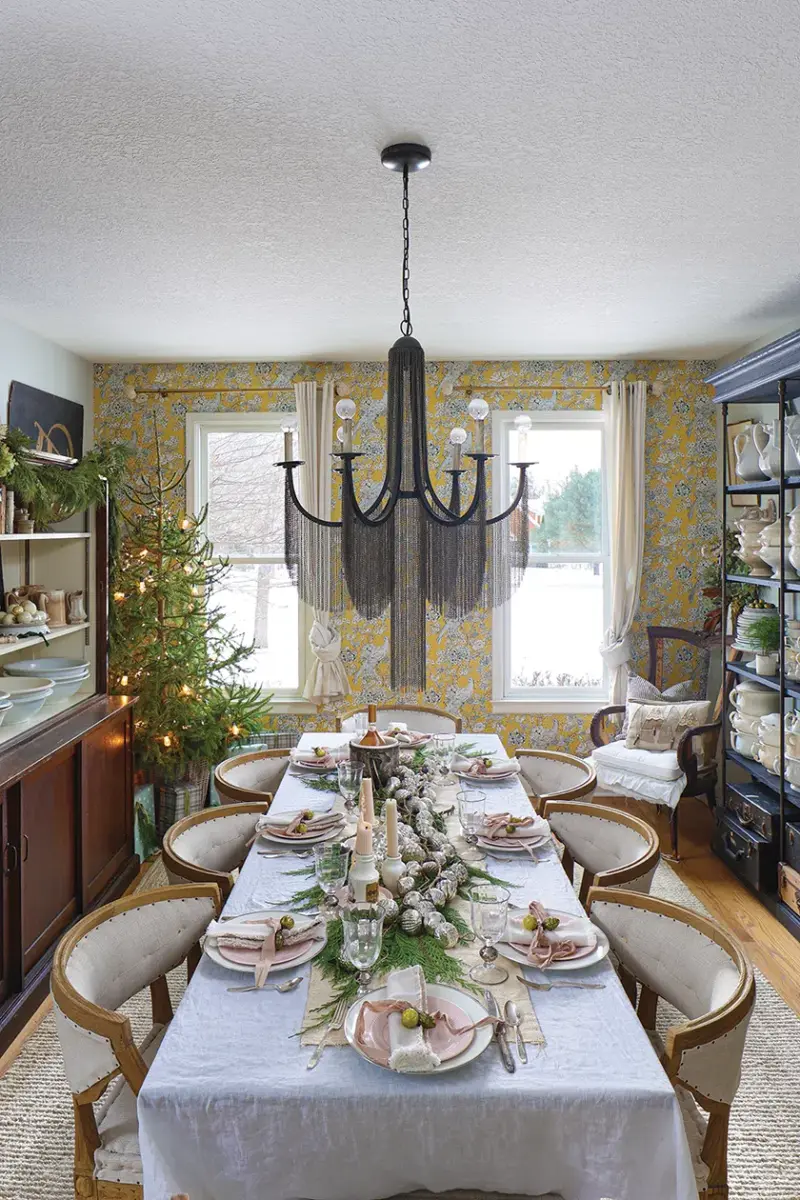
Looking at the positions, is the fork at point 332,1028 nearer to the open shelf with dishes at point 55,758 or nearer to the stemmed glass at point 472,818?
the stemmed glass at point 472,818

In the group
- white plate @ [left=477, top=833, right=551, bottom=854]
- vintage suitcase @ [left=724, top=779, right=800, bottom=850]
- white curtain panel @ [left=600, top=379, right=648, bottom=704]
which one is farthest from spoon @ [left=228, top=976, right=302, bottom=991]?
white curtain panel @ [left=600, top=379, right=648, bottom=704]

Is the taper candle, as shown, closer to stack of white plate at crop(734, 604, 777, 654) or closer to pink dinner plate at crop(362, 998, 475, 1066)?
pink dinner plate at crop(362, 998, 475, 1066)

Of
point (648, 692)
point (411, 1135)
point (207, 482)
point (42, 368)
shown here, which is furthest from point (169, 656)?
point (411, 1135)

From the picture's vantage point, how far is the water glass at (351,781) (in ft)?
9.15

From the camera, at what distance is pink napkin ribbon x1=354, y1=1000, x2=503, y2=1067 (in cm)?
149

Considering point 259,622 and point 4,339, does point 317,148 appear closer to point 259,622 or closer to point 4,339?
point 4,339

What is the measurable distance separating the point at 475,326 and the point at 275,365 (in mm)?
1495

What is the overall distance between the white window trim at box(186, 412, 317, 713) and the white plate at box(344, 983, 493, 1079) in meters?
3.71


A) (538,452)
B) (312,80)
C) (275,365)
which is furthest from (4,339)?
(538,452)

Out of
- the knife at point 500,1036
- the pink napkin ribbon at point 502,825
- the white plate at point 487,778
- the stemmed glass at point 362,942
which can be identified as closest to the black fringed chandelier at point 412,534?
the white plate at point 487,778

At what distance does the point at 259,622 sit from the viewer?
5.50 m

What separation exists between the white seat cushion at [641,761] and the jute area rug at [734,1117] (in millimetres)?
1444

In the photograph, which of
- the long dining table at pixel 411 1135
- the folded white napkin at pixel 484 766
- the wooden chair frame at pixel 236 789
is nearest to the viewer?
the long dining table at pixel 411 1135

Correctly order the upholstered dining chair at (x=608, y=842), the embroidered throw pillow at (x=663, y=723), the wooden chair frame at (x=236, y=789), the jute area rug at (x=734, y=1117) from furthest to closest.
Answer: the embroidered throw pillow at (x=663, y=723), the wooden chair frame at (x=236, y=789), the upholstered dining chair at (x=608, y=842), the jute area rug at (x=734, y=1117)
